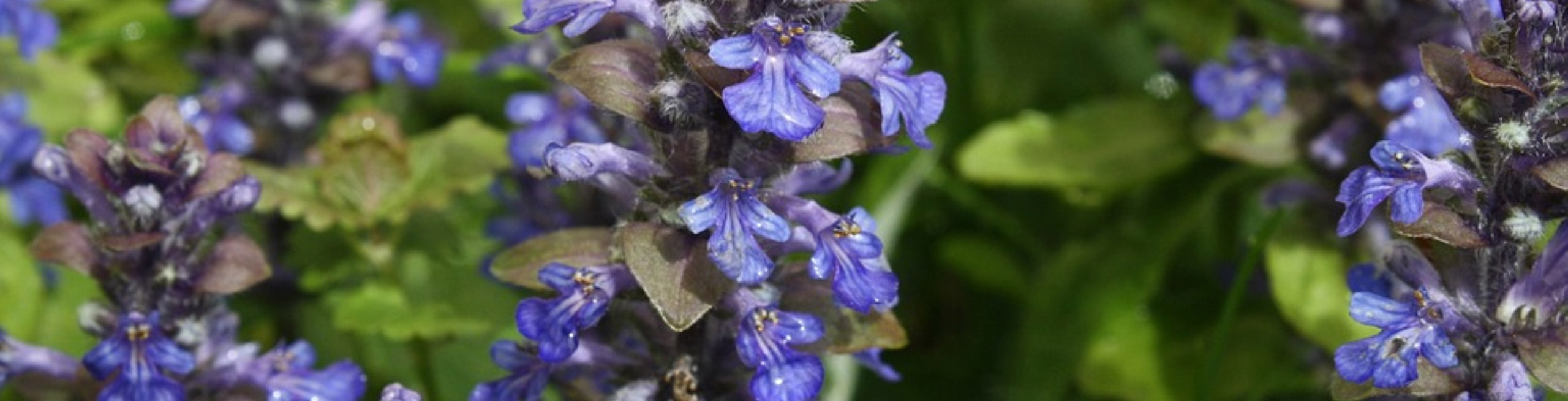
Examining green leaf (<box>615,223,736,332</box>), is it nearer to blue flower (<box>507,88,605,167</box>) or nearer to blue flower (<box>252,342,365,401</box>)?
blue flower (<box>252,342,365,401</box>)

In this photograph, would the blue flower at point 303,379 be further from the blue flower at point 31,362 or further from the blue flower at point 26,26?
the blue flower at point 26,26

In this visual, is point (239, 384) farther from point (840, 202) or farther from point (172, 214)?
point (840, 202)

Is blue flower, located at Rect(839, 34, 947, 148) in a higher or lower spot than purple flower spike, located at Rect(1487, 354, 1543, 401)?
higher

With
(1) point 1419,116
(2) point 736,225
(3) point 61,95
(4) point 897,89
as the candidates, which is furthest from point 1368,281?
(3) point 61,95

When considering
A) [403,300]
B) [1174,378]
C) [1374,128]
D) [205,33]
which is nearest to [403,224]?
[403,300]

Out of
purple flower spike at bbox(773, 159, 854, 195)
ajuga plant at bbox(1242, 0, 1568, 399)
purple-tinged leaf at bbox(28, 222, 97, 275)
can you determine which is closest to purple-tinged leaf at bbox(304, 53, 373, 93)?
purple-tinged leaf at bbox(28, 222, 97, 275)

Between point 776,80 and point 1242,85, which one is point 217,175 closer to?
point 776,80

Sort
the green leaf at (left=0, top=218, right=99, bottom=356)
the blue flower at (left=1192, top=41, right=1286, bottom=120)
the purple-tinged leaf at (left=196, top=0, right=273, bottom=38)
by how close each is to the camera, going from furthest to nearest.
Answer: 1. the purple-tinged leaf at (left=196, top=0, right=273, bottom=38)
2. the blue flower at (left=1192, top=41, right=1286, bottom=120)
3. the green leaf at (left=0, top=218, right=99, bottom=356)

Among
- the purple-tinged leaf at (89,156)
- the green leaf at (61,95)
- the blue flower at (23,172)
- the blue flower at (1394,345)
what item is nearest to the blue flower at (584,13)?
the purple-tinged leaf at (89,156)
